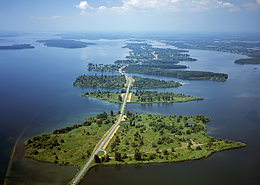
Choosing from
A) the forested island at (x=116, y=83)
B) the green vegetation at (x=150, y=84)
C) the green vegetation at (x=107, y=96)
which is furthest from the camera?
the forested island at (x=116, y=83)

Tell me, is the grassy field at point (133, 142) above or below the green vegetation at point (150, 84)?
below

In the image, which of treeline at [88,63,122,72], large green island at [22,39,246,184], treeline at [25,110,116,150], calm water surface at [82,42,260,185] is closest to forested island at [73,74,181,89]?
calm water surface at [82,42,260,185]

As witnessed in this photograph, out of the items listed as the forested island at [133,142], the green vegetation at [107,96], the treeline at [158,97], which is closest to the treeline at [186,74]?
the treeline at [158,97]

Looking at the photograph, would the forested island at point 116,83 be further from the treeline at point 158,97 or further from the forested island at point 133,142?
the forested island at point 133,142

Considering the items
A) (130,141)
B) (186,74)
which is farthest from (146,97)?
(186,74)

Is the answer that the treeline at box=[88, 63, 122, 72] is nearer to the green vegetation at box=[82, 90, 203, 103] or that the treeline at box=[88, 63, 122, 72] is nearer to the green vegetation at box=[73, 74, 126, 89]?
the green vegetation at box=[73, 74, 126, 89]

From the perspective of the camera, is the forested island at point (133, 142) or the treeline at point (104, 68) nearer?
the forested island at point (133, 142)

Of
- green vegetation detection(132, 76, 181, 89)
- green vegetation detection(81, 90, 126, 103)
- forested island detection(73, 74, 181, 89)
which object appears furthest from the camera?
forested island detection(73, 74, 181, 89)
